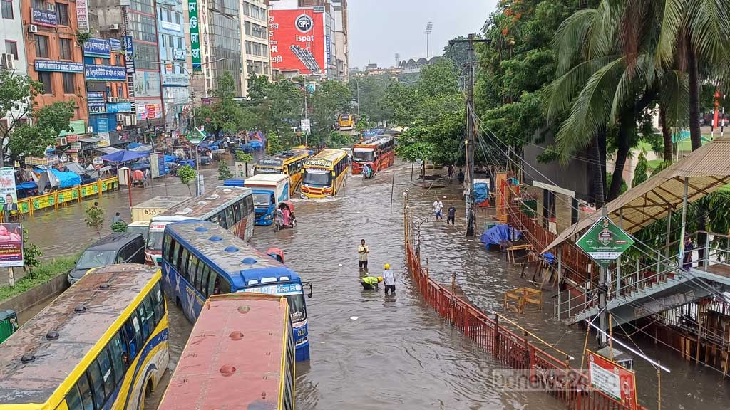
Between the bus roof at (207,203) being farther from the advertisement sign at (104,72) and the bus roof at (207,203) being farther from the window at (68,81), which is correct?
the advertisement sign at (104,72)

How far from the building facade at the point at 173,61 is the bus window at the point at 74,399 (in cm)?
5987

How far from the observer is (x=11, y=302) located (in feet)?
67.1

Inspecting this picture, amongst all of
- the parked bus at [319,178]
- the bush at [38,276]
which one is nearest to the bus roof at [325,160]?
the parked bus at [319,178]

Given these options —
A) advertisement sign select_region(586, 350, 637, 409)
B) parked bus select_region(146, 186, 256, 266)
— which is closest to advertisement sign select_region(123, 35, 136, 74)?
parked bus select_region(146, 186, 256, 266)

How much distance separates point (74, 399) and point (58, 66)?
A: 138 ft

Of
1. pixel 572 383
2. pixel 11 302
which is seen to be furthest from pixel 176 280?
pixel 572 383

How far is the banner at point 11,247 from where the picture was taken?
20609 millimetres

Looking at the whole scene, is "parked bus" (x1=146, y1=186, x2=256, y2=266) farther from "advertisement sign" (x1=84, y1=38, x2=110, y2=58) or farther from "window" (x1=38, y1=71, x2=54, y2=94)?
"advertisement sign" (x1=84, y1=38, x2=110, y2=58)

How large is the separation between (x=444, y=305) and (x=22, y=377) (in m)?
12.0

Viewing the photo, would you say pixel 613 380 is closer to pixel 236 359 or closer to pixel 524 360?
pixel 524 360

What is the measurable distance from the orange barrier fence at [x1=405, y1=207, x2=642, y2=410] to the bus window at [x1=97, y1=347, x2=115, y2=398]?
A: 7.68m

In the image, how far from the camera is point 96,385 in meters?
11.1

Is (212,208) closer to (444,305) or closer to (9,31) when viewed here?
(444,305)

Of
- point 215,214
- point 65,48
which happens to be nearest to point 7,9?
point 65,48
